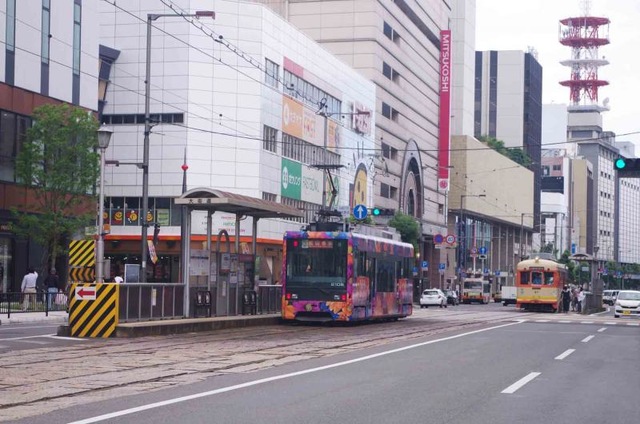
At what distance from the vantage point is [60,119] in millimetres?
44500

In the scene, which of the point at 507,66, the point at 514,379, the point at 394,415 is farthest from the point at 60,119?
the point at 507,66

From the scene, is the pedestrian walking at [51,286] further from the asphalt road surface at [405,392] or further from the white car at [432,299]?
the white car at [432,299]

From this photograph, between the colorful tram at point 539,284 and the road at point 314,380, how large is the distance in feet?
119

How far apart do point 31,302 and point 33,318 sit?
9.78 ft

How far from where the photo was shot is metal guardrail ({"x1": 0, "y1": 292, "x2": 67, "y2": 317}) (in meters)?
36.0

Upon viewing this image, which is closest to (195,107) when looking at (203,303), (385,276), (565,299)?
(565,299)

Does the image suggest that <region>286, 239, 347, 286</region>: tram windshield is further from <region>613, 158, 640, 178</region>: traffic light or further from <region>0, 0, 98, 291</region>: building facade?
<region>0, 0, 98, 291</region>: building facade

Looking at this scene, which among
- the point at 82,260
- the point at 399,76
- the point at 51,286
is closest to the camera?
the point at 82,260

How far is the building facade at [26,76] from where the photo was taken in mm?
45562

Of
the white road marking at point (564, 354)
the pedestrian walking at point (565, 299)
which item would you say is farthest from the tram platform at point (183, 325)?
the pedestrian walking at point (565, 299)

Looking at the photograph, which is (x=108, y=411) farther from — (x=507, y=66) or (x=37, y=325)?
(x=507, y=66)

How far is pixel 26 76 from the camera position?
153 feet

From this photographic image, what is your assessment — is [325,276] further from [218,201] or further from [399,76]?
[399,76]

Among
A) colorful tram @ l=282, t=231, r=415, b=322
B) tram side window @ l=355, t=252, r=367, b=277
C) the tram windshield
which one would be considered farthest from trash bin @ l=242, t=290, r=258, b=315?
tram side window @ l=355, t=252, r=367, b=277
